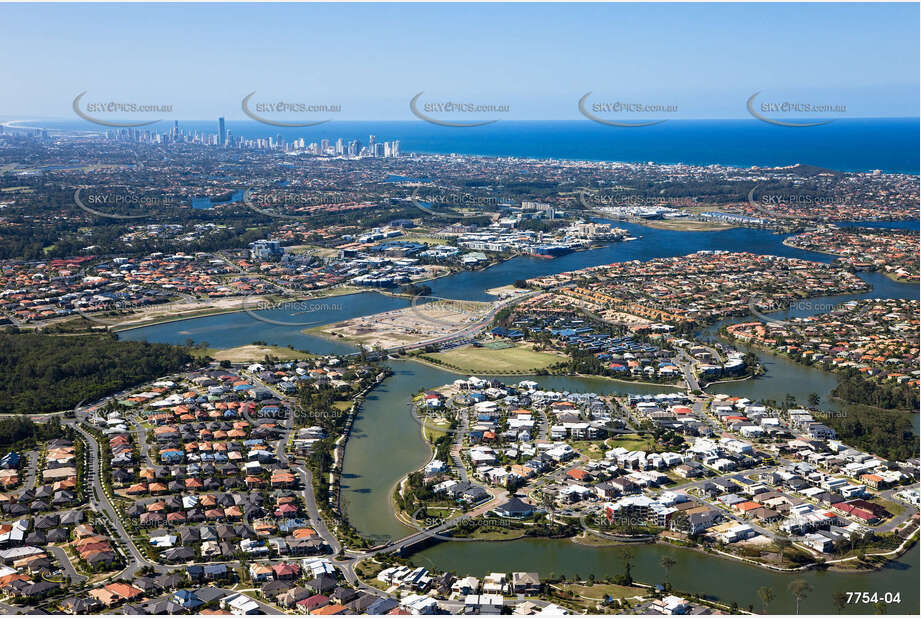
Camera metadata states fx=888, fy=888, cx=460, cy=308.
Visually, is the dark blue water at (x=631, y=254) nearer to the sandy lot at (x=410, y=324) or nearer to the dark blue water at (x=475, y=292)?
the dark blue water at (x=475, y=292)

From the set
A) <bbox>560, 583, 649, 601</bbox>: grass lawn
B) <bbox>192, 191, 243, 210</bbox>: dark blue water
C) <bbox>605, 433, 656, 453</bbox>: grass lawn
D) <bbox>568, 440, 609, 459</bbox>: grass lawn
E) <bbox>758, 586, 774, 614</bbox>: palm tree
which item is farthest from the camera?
<bbox>192, 191, 243, 210</bbox>: dark blue water

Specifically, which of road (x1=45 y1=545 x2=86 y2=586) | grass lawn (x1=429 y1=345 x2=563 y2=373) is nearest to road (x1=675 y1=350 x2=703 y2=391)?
grass lawn (x1=429 y1=345 x2=563 y2=373)

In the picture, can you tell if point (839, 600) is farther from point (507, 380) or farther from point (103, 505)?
point (103, 505)

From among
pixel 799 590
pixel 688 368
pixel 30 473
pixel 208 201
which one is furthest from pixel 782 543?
pixel 208 201

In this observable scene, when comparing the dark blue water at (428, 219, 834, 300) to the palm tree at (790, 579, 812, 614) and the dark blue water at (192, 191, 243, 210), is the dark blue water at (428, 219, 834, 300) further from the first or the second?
the dark blue water at (192, 191, 243, 210)

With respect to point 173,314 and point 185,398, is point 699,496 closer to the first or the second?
point 185,398

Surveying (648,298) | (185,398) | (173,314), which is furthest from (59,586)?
(648,298)
